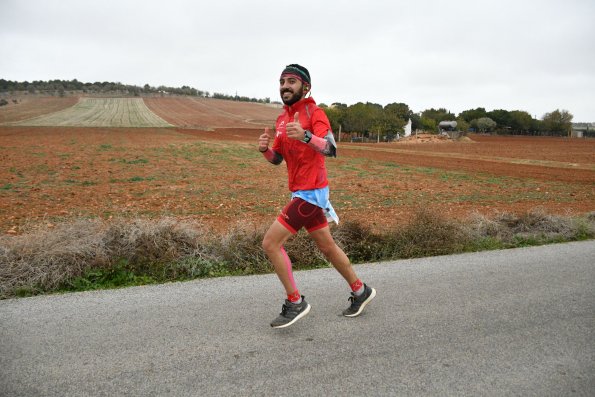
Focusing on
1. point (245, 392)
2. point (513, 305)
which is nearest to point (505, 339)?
point (513, 305)

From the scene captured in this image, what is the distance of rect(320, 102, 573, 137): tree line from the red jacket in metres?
70.0

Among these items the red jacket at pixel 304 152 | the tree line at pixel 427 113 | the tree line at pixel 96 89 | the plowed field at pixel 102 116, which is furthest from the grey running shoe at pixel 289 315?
the tree line at pixel 96 89

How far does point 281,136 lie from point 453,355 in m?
2.11

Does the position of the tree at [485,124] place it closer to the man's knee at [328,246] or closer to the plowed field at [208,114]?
the plowed field at [208,114]

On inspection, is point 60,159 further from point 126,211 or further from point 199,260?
point 199,260

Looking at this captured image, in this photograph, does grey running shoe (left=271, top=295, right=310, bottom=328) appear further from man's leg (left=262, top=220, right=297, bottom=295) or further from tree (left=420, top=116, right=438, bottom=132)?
tree (left=420, top=116, right=438, bottom=132)

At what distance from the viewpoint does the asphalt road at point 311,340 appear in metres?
2.76

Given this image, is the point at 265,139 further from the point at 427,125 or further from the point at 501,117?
the point at 501,117

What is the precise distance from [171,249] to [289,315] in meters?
2.15

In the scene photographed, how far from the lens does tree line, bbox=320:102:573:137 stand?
74.7 meters

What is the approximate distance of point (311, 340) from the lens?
3369mm

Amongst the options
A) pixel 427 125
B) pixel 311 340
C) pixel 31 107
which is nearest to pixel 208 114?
pixel 31 107

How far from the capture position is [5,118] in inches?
2466

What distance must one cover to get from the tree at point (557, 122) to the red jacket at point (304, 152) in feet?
441
